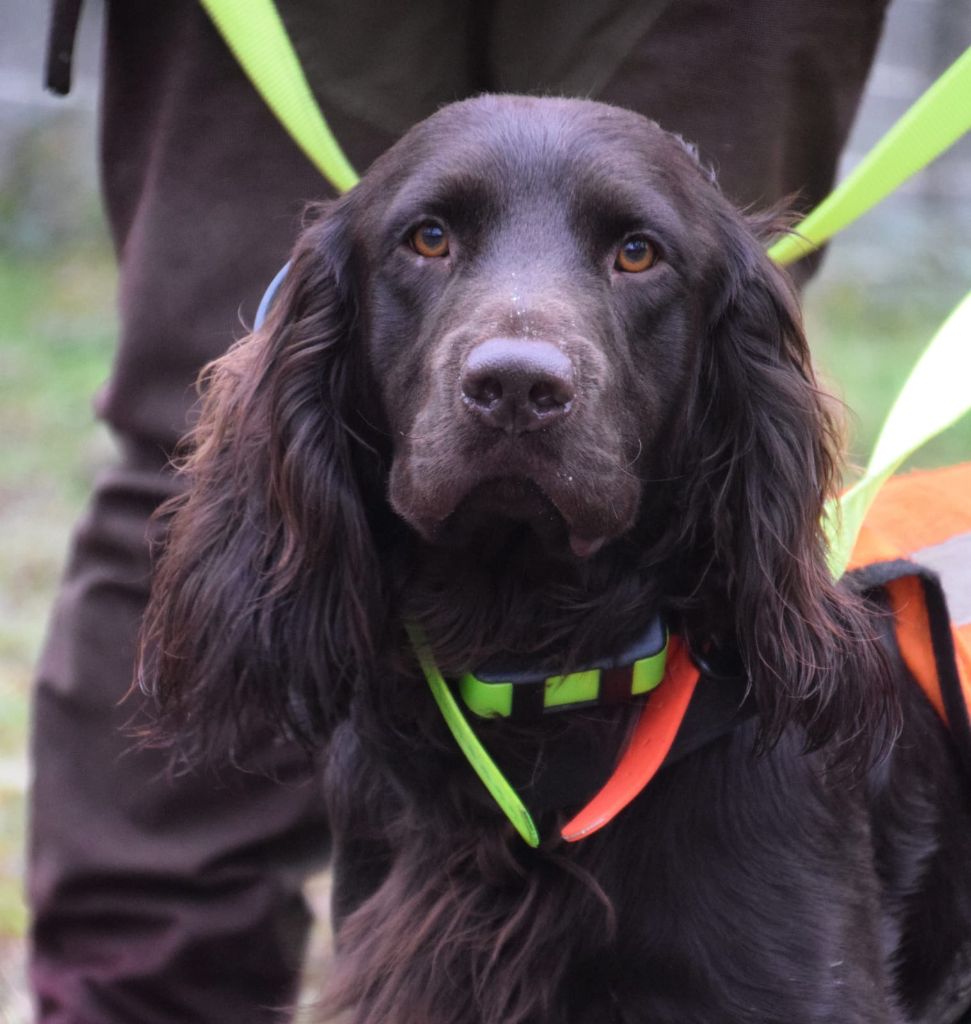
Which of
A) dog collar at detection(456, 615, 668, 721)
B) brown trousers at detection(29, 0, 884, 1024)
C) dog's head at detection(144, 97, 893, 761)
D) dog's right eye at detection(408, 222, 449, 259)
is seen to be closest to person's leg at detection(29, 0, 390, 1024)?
brown trousers at detection(29, 0, 884, 1024)

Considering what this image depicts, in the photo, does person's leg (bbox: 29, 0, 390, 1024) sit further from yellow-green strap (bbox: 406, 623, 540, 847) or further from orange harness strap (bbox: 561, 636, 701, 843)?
orange harness strap (bbox: 561, 636, 701, 843)

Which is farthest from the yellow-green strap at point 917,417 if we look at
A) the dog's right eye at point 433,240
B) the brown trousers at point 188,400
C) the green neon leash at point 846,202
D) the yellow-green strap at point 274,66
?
the yellow-green strap at point 274,66

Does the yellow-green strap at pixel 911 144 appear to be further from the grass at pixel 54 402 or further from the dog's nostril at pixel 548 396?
the grass at pixel 54 402

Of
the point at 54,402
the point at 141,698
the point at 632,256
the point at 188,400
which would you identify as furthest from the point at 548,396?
the point at 54,402

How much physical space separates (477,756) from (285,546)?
39 centimetres

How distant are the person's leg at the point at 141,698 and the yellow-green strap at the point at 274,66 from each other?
0.74 feet

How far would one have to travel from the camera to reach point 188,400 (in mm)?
2650

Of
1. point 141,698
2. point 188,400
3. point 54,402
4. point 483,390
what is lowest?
point 141,698

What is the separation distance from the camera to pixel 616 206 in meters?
2.04

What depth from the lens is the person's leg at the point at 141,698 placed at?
2.56 m

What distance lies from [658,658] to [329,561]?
44cm

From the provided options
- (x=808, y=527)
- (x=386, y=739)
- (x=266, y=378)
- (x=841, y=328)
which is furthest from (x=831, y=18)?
(x=841, y=328)

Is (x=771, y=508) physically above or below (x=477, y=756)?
above

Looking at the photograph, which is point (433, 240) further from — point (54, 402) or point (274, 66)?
point (54, 402)
